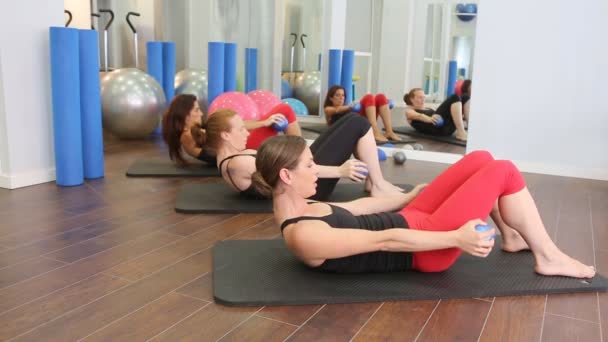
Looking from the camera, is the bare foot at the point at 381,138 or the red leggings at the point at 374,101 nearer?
the red leggings at the point at 374,101

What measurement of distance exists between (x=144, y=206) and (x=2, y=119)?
1233 mm

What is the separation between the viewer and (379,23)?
5434mm

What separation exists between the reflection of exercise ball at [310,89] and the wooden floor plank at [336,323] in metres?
4.31

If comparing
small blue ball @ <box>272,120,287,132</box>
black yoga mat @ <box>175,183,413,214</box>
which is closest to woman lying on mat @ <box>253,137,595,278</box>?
black yoga mat @ <box>175,183,413,214</box>

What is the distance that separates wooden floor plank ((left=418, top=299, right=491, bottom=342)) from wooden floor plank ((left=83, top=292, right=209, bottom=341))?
2.67ft

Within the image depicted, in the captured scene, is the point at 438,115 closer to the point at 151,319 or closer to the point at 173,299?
the point at 173,299

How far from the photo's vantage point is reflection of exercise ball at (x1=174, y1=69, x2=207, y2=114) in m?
6.61

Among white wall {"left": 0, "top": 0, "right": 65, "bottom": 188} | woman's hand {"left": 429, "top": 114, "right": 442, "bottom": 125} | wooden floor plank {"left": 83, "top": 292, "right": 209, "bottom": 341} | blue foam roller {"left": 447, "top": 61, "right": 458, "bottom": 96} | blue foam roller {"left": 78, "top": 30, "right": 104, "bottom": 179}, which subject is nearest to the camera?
wooden floor plank {"left": 83, "top": 292, "right": 209, "bottom": 341}

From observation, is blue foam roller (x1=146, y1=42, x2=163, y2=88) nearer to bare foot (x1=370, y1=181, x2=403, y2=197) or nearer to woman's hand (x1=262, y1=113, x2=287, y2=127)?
woman's hand (x1=262, y1=113, x2=287, y2=127)

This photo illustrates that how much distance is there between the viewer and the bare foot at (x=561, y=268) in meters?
2.30

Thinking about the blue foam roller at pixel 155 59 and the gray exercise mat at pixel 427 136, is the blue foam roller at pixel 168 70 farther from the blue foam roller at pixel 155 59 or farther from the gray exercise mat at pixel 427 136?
the gray exercise mat at pixel 427 136

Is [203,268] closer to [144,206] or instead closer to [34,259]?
[34,259]

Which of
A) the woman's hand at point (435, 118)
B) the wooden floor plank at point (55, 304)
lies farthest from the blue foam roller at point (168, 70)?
the wooden floor plank at point (55, 304)

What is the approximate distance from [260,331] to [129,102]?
427cm
